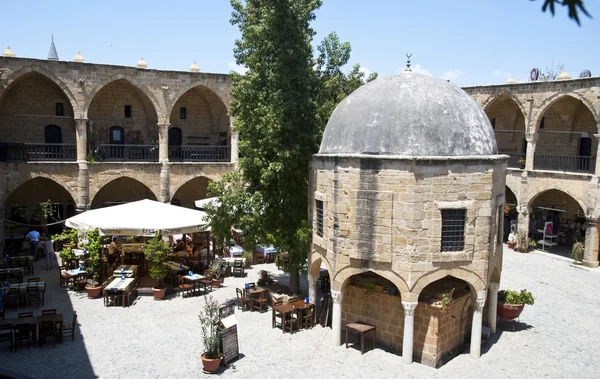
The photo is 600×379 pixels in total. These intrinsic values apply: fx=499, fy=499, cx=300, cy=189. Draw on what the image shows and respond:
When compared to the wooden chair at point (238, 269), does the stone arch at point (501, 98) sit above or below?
above

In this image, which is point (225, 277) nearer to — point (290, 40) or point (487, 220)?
point (290, 40)

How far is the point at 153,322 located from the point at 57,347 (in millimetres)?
2431

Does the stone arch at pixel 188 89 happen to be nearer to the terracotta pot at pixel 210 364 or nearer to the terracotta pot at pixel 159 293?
the terracotta pot at pixel 159 293

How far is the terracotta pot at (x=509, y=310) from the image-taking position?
12.7 metres

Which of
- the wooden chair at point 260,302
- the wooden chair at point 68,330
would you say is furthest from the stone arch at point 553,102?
the wooden chair at point 68,330

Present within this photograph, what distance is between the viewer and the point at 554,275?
61.9 ft

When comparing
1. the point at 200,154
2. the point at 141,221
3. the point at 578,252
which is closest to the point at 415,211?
the point at 141,221

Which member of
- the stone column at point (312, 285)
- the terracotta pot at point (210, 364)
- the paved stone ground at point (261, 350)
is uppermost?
the stone column at point (312, 285)

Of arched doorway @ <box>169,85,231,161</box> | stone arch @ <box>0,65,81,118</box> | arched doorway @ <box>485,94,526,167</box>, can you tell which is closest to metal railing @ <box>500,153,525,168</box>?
arched doorway @ <box>485,94,526,167</box>

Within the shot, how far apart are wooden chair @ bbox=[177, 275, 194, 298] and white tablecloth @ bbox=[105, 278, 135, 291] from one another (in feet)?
4.77

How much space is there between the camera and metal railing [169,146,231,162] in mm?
24297

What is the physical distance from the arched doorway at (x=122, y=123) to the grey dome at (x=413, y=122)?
14099 millimetres

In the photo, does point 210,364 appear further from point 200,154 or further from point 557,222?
point 557,222

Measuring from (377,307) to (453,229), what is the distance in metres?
2.68
